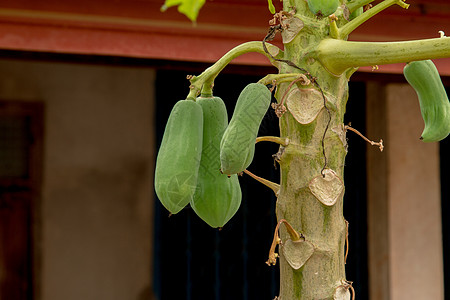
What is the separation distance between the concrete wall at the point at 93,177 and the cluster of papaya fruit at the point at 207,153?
3.40 meters

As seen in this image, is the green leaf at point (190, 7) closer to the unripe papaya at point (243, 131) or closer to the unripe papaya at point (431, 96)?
the unripe papaya at point (243, 131)

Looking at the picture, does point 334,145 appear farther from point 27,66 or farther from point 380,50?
point 27,66

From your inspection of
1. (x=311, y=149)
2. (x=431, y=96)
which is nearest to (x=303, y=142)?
(x=311, y=149)

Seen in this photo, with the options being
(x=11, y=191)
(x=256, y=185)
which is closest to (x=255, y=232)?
(x=256, y=185)

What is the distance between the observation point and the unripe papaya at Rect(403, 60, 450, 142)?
106cm

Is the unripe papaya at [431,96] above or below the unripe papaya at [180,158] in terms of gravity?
above

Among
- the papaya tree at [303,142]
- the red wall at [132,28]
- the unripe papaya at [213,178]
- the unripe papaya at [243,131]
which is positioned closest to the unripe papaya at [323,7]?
the papaya tree at [303,142]

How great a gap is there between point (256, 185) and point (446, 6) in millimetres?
1465

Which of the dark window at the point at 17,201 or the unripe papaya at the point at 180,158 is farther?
the dark window at the point at 17,201

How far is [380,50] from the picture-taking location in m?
0.86

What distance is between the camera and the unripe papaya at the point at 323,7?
885mm

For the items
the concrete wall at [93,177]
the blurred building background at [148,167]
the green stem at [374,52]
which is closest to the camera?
the green stem at [374,52]

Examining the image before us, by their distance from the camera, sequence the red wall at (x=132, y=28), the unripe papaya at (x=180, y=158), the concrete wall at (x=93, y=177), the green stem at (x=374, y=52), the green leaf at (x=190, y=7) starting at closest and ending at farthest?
the green leaf at (x=190, y=7) < the green stem at (x=374, y=52) < the unripe papaya at (x=180, y=158) < the red wall at (x=132, y=28) < the concrete wall at (x=93, y=177)

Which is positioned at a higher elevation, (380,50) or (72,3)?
(72,3)
